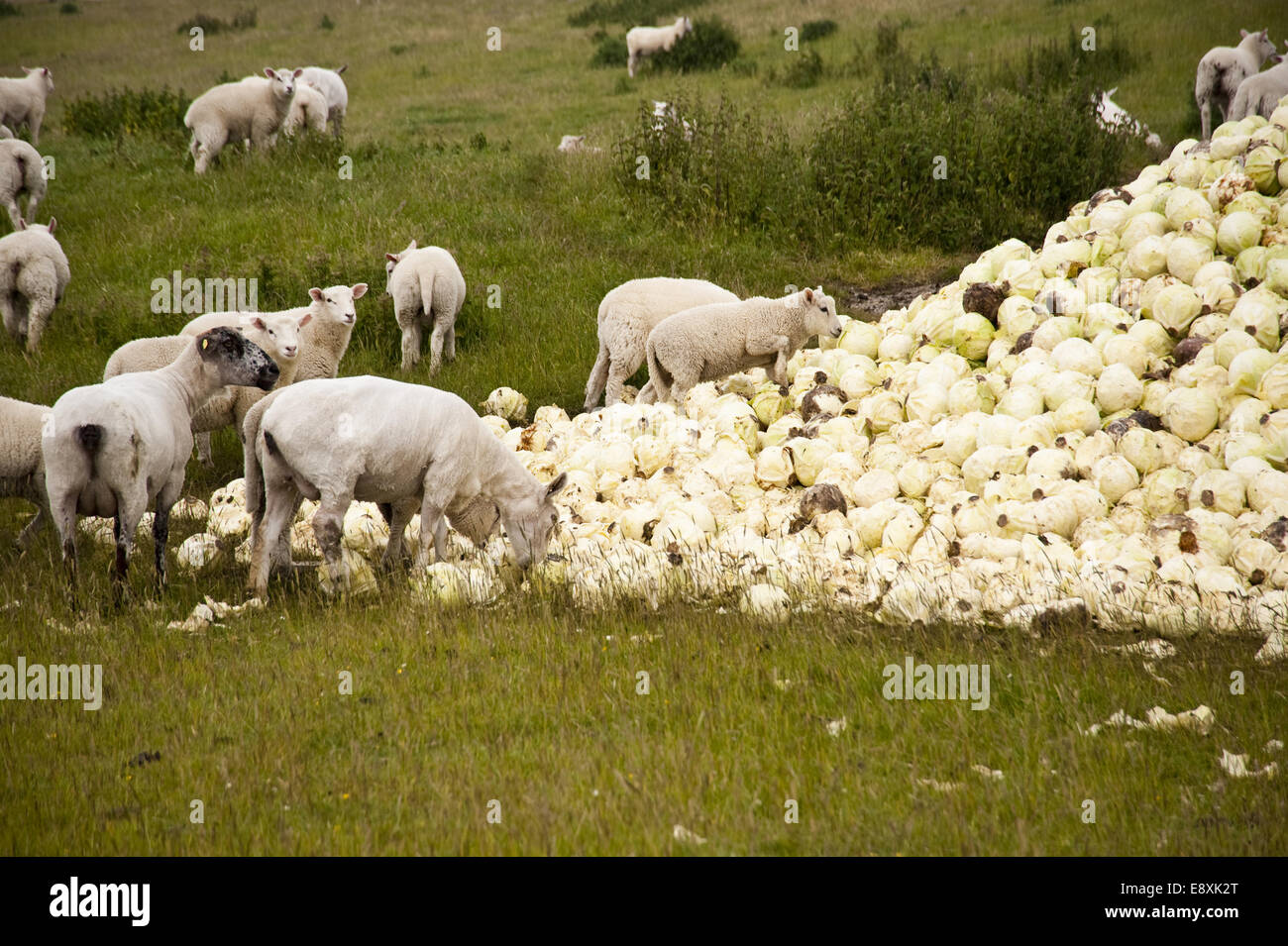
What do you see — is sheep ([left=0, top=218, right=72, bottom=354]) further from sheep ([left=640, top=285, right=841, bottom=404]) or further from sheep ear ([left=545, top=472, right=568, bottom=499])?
sheep ear ([left=545, top=472, right=568, bottom=499])

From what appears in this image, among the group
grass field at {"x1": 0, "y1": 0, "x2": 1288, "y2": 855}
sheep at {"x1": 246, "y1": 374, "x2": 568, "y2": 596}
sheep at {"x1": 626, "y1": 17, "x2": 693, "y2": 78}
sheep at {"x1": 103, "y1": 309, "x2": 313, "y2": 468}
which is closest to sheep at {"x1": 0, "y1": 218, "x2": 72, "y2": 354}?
grass field at {"x1": 0, "y1": 0, "x2": 1288, "y2": 855}

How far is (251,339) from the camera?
970 cm

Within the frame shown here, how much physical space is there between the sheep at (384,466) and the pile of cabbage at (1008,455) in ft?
1.43

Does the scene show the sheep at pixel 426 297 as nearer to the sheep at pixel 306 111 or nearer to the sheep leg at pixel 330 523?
the sheep leg at pixel 330 523

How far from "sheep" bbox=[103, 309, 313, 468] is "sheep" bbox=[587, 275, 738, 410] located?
2.96 m

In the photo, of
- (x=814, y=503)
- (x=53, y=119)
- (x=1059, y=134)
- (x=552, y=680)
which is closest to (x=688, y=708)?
(x=552, y=680)

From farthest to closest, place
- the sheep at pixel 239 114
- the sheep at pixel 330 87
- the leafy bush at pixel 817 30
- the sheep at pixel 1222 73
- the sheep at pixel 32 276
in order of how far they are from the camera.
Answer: the leafy bush at pixel 817 30 → the sheep at pixel 330 87 → the sheep at pixel 239 114 → the sheep at pixel 1222 73 → the sheep at pixel 32 276

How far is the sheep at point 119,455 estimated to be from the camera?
716 cm

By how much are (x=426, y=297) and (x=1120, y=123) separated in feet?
39.0

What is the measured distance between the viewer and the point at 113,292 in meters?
14.5

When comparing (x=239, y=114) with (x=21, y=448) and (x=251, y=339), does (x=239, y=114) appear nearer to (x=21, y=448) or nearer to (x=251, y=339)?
(x=251, y=339)

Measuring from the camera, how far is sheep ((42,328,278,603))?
716 cm

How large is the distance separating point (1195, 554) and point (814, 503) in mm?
2512

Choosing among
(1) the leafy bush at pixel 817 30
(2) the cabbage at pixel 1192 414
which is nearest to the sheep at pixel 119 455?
(2) the cabbage at pixel 1192 414
